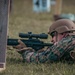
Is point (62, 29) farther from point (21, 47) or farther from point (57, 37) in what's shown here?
point (21, 47)

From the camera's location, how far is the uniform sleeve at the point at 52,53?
20.7 feet

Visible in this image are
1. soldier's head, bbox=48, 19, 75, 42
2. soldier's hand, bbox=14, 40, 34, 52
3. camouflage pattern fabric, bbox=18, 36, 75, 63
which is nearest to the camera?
camouflage pattern fabric, bbox=18, 36, 75, 63

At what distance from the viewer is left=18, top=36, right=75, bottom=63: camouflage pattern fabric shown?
6.31 m

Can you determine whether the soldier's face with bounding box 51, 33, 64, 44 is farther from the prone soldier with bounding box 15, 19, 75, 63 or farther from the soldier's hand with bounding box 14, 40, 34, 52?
the soldier's hand with bounding box 14, 40, 34, 52

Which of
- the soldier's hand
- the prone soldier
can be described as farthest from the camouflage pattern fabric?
the soldier's hand

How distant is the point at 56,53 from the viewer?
634cm

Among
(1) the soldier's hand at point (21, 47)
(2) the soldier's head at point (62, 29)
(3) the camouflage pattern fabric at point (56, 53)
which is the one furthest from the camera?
(1) the soldier's hand at point (21, 47)

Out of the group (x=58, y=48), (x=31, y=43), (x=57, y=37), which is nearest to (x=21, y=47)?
(x=31, y=43)

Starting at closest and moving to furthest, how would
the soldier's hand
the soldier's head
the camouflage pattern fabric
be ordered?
the camouflage pattern fabric → the soldier's head → the soldier's hand

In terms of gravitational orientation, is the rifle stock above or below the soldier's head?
below

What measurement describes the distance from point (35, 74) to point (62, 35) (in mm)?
1160

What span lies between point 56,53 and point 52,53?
0.19ft

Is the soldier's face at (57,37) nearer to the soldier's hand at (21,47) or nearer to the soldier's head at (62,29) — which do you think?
the soldier's head at (62,29)

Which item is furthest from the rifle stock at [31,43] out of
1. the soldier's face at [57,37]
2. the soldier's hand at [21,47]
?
the soldier's face at [57,37]
